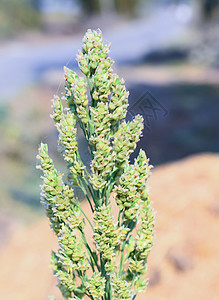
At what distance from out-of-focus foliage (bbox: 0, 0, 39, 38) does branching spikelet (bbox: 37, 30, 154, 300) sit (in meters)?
38.0

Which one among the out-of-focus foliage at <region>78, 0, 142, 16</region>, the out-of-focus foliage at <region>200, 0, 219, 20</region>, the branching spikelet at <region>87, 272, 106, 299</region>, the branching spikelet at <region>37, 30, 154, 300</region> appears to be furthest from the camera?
the out-of-focus foliage at <region>78, 0, 142, 16</region>

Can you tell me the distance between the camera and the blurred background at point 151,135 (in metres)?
6.40

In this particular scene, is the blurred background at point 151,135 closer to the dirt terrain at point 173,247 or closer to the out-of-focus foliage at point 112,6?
the dirt terrain at point 173,247

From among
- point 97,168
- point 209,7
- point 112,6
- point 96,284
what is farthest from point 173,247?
point 112,6

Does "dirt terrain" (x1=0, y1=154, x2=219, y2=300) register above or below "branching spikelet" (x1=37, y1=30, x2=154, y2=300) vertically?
above

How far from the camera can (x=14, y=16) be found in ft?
132

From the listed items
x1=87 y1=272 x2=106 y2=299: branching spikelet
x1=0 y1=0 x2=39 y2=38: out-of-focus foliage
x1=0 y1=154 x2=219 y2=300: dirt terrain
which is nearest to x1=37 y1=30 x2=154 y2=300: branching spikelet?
x1=87 y1=272 x2=106 y2=299: branching spikelet

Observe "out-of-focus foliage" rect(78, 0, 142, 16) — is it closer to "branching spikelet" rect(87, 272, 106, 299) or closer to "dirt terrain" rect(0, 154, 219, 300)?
"dirt terrain" rect(0, 154, 219, 300)

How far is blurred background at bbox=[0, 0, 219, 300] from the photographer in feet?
21.0

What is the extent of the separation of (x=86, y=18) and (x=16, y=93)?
3057 centimetres

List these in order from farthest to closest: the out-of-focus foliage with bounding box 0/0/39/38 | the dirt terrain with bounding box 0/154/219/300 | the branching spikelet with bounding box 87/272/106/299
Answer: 1. the out-of-focus foliage with bounding box 0/0/39/38
2. the dirt terrain with bounding box 0/154/219/300
3. the branching spikelet with bounding box 87/272/106/299

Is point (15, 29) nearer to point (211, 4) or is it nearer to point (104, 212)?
point (211, 4)

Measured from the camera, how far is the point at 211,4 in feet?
106

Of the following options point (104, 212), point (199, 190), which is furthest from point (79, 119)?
point (199, 190)
